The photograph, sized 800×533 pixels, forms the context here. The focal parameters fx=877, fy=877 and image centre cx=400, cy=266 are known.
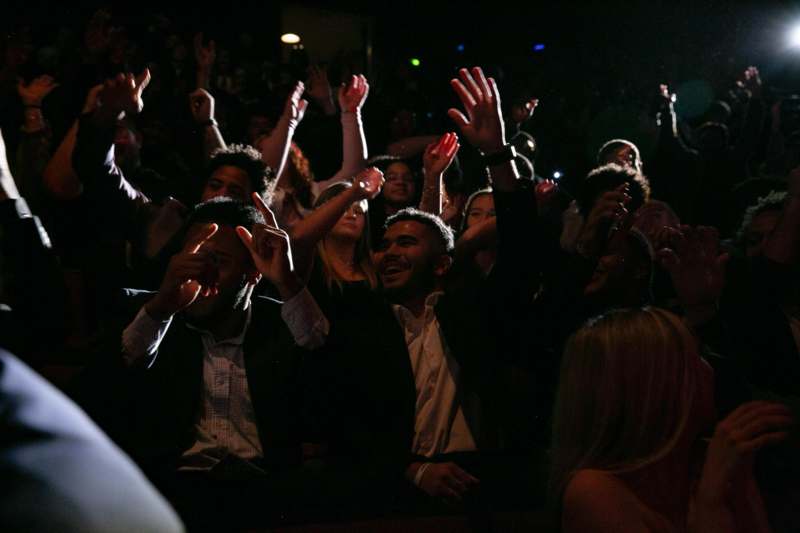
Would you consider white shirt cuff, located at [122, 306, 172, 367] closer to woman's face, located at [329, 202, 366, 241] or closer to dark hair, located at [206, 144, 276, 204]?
woman's face, located at [329, 202, 366, 241]

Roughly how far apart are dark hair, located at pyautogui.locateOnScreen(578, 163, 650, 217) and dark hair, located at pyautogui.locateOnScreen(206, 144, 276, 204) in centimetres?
174

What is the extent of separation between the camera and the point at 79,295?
17.0 ft

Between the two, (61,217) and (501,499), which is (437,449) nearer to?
(501,499)

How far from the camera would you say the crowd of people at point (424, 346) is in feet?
6.99

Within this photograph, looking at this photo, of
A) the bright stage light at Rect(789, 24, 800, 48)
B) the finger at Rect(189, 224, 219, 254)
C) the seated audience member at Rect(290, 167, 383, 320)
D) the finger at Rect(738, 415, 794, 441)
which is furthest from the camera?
the bright stage light at Rect(789, 24, 800, 48)

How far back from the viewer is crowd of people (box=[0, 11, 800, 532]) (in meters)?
2.13

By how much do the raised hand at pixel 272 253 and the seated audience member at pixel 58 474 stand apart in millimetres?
2305

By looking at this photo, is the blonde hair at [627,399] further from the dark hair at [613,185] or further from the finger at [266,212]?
the dark hair at [613,185]

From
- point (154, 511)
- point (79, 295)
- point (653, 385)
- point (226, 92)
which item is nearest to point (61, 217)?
point (79, 295)

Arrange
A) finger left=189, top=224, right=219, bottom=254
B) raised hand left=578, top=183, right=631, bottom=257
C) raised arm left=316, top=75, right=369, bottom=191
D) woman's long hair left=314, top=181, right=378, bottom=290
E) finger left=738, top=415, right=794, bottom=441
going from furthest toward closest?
raised arm left=316, top=75, right=369, bottom=191 → woman's long hair left=314, top=181, right=378, bottom=290 → raised hand left=578, top=183, right=631, bottom=257 → finger left=189, top=224, right=219, bottom=254 → finger left=738, top=415, right=794, bottom=441

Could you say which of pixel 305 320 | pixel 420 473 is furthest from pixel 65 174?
pixel 420 473

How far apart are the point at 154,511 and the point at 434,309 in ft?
9.49

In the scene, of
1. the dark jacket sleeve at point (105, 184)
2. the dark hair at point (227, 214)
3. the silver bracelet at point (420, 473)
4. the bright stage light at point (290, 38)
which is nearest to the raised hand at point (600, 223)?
the silver bracelet at point (420, 473)

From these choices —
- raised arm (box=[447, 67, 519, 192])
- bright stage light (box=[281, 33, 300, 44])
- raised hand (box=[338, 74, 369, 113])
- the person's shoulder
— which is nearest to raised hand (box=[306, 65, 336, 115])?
raised hand (box=[338, 74, 369, 113])
